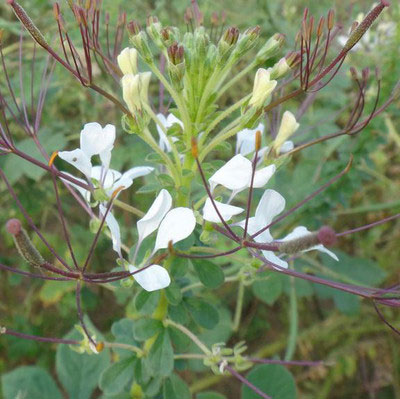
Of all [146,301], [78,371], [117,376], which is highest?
[146,301]

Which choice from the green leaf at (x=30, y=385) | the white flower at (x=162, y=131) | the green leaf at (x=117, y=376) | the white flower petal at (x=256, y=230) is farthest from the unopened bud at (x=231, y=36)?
the green leaf at (x=30, y=385)

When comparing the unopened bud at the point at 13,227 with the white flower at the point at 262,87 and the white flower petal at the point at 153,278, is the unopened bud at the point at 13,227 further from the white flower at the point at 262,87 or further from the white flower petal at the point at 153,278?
the white flower at the point at 262,87

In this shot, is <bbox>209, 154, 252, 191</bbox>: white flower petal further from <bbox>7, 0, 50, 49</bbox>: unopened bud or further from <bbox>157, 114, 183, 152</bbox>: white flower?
<bbox>7, 0, 50, 49</bbox>: unopened bud


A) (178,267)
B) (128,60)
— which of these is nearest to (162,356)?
(178,267)

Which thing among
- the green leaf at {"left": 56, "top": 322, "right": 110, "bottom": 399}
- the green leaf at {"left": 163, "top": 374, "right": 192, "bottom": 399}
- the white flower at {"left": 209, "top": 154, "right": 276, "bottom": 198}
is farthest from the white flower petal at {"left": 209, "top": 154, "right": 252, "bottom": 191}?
the green leaf at {"left": 56, "top": 322, "right": 110, "bottom": 399}

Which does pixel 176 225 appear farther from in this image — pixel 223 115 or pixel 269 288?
pixel 269 288

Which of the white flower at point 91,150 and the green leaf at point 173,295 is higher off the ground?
the white flower at point 91,150
